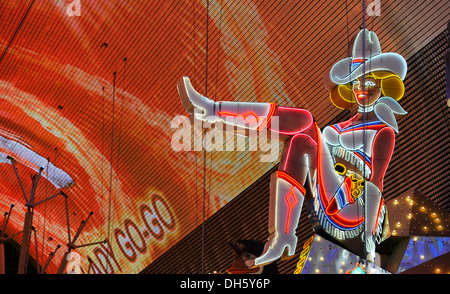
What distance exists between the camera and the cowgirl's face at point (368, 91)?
1278cm

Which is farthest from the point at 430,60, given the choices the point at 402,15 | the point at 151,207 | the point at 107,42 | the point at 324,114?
the point at 151,207

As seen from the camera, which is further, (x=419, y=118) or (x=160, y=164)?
(x=160, y=164)

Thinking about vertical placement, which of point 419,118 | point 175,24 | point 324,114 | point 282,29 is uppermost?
point 175,24

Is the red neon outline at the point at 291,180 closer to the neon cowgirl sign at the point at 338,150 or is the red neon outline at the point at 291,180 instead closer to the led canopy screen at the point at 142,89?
the neon cowgirl sign at the point at 338,150

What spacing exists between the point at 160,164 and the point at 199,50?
389cm

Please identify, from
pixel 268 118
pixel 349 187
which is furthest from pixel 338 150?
pixel 268 118

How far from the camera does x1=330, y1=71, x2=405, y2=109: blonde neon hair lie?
12.9 metres

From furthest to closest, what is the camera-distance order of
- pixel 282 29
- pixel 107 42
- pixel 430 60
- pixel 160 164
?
pixel 160 164
pixel 107 42
pixel 282 29
pixel 430 60

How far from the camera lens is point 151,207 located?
2180 cm

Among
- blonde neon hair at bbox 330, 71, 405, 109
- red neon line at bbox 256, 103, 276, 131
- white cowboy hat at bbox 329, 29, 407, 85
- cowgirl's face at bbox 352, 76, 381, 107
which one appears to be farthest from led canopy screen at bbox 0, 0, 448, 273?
red neon line at bbox 256, 103, 276, 131

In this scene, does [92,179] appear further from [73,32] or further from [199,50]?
[199,50]

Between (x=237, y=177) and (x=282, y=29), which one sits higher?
(x=282, y=29)

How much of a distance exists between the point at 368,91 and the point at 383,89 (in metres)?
0.25

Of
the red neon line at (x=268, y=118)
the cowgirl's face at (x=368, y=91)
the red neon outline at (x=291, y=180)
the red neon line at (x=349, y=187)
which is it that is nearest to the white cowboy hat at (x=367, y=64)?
the cowgirl's face at (x=368, y=91)
